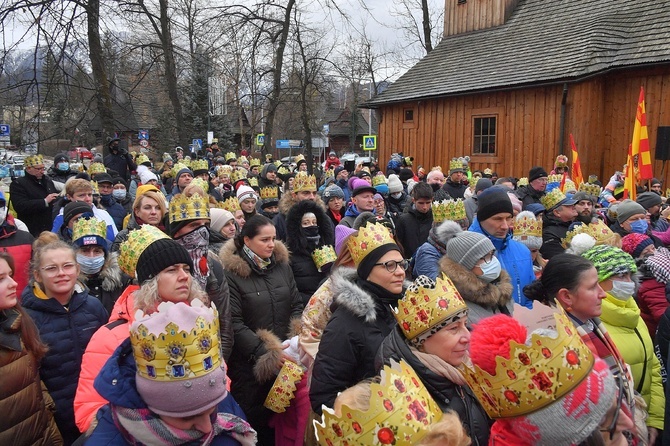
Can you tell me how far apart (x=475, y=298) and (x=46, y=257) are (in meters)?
2.93

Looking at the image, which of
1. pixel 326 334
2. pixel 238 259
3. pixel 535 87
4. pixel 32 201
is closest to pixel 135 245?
pixel 238 259

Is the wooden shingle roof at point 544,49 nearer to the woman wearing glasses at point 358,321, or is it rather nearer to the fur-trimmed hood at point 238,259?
the fur-trimmed hood at point 238,259

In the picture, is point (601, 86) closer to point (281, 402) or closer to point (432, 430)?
point (281, 402)

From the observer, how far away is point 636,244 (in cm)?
522

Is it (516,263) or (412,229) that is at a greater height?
(516,263)

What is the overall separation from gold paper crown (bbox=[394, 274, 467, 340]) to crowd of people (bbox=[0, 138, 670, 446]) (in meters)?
0.01

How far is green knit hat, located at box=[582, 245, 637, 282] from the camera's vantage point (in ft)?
11.4

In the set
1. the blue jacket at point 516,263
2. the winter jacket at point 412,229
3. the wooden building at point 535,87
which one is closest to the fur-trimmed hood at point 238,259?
the blue jacket at point 516,263

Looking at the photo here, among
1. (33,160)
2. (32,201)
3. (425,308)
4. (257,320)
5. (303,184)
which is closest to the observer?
(425,308)

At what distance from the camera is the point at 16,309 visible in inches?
123

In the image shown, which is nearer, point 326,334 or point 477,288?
point 326,334

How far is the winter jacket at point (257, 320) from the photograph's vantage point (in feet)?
13.8

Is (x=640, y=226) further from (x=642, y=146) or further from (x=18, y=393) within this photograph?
(x=18, y=393)

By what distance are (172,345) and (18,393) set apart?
156cm
